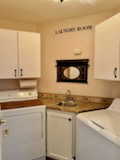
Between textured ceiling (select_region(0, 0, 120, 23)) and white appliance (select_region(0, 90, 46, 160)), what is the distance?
4.28 feet

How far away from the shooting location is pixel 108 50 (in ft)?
8.24

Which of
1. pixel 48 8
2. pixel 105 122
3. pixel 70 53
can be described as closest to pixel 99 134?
pixel 105 122

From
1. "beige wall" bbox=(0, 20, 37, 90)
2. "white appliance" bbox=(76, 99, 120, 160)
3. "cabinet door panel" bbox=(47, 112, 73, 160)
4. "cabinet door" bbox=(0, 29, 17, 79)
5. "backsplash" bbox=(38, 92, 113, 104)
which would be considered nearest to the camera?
"white appliance" bbox=(76, 99, 120, 160)

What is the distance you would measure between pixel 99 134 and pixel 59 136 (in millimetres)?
939

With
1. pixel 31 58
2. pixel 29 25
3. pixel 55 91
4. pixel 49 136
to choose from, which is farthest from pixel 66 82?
pixel 29 25

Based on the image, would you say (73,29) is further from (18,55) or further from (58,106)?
(58,106)

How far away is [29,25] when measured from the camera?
12.3 feet

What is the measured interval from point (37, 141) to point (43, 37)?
1.94 m

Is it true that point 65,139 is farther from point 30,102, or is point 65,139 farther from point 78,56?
point 78,56

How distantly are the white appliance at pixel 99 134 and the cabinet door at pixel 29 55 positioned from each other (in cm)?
118

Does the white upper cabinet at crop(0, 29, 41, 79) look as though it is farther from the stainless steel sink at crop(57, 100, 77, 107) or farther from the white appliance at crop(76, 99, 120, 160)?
the white appliance at crop(76, 99, 120, 160)

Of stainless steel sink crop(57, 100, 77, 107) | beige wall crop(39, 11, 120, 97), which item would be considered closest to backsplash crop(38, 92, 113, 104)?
beige wall crop(39, 11, 120, 97)

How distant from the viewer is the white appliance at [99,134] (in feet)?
6.21

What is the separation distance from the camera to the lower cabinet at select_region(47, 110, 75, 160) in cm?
273
